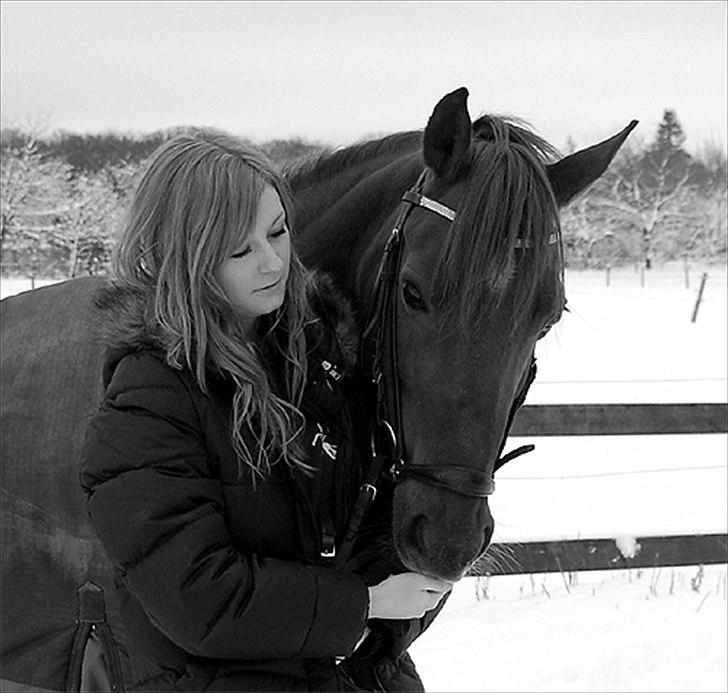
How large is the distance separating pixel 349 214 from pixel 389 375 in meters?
0.51

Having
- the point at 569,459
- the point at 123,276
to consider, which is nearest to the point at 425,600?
the point at 123,276

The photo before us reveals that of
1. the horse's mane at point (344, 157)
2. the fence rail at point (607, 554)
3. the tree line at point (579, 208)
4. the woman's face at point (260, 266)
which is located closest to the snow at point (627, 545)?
the fence rail at point (607, 554)

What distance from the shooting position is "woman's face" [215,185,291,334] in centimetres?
144

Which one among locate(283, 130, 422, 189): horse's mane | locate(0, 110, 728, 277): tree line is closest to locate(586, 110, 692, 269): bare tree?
locate(0, 110, 728, 277): tree line

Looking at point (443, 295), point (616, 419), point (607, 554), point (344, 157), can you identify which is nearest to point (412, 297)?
point (443, 295)

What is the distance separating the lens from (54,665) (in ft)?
6.58

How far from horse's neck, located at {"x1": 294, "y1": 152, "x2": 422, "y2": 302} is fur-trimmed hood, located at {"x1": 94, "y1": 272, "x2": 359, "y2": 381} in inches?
2.6

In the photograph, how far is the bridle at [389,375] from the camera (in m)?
1.52

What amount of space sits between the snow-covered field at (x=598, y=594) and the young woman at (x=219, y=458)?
60 cm

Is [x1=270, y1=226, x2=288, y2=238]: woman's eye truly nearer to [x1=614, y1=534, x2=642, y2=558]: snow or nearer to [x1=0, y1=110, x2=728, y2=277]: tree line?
[x1=614, y1=534, x2=642, y2=558]: snow

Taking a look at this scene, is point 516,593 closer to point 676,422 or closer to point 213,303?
point 676,422

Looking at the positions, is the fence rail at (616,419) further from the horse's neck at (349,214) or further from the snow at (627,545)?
the horse's neck at (349,214)

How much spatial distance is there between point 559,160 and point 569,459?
20.1ft

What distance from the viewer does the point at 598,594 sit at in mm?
4055
